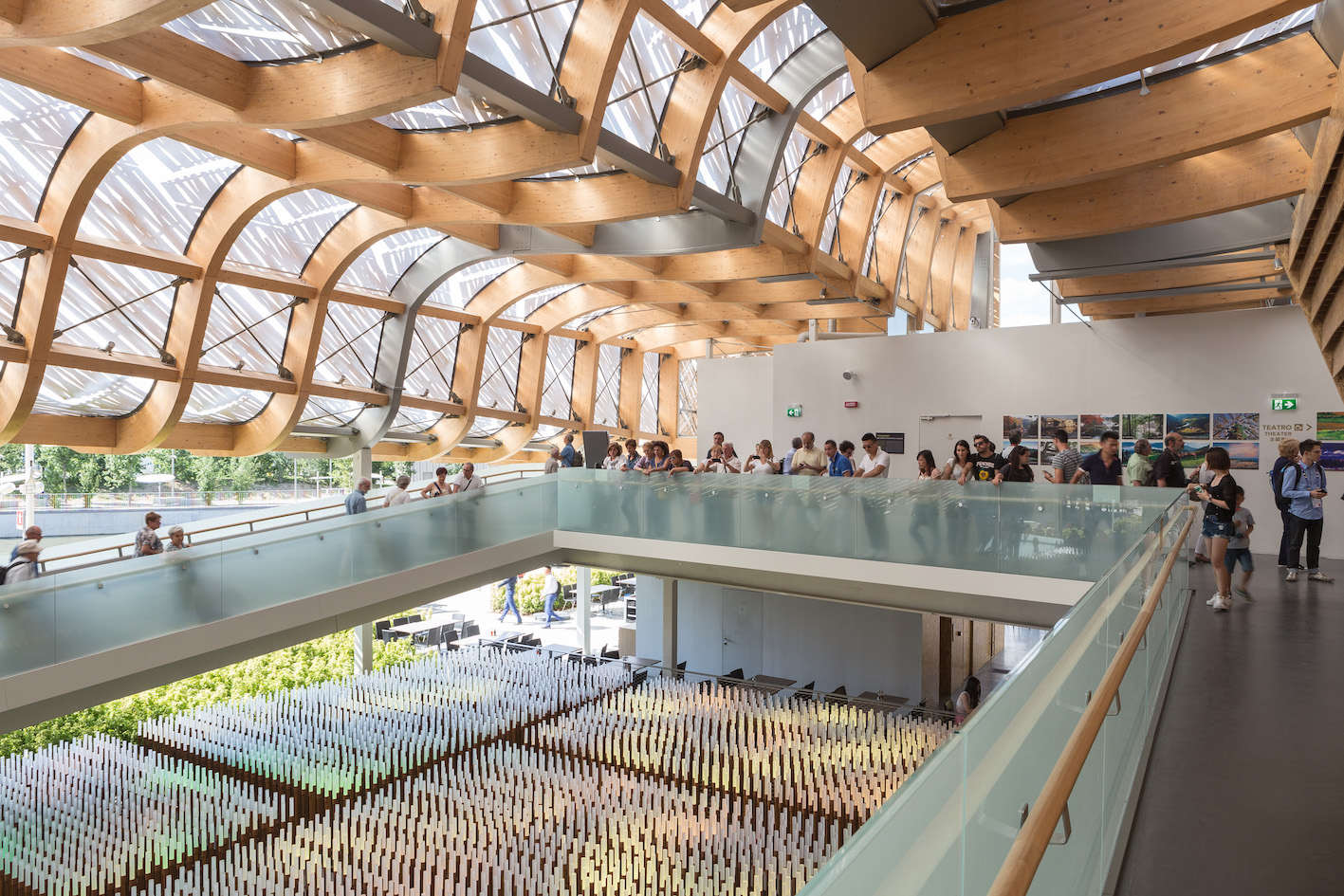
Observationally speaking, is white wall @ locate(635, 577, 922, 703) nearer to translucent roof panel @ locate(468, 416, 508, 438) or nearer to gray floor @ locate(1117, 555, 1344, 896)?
translucent roof panel @ locate(468, 416, 508, 438)

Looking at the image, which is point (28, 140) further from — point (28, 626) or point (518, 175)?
point (28, 626)

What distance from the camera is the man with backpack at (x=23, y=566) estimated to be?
9135 mm

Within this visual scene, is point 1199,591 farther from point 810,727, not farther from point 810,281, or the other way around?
point 810,281

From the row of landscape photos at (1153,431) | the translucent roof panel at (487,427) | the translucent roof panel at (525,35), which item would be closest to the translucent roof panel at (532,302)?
the translucent roof panel at (487,427)

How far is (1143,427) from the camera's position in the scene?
15.2m

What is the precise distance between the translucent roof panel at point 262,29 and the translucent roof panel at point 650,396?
21133 millimetres


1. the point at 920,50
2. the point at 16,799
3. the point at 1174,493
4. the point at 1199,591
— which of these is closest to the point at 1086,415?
the point at 1199,591

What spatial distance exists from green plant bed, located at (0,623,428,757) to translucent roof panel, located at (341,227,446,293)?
299 inches

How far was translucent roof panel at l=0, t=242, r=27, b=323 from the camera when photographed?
42.4ft

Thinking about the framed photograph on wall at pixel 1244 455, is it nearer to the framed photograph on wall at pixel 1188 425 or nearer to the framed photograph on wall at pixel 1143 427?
the framed photograph on wall at pixel 1188 425

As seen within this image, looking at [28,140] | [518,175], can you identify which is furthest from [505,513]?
[28,140]

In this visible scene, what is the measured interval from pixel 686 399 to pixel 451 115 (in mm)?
21734

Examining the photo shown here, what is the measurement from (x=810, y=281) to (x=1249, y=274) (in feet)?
30.5

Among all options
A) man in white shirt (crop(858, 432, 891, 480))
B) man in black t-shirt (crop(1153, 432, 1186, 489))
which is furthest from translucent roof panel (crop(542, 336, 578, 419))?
man in black t-shirt (crop(1153, 432, 1186, 489))
